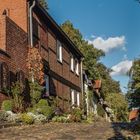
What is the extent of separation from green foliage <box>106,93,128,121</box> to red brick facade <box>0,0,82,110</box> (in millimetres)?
24724

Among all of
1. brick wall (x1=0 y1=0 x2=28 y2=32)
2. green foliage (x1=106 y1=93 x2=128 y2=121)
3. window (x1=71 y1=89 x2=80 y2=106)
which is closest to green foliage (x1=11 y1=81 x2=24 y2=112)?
brick wall (x1=0 y1=0 x2=28 y2=32)

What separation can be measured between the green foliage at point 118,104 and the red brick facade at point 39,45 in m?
24.7

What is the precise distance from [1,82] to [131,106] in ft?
134

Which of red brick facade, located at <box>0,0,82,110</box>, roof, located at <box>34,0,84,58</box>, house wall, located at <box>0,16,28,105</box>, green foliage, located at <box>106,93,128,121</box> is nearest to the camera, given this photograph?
house wall, located at <box>0,16,28,105</box>

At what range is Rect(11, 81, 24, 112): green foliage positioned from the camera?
19719mm

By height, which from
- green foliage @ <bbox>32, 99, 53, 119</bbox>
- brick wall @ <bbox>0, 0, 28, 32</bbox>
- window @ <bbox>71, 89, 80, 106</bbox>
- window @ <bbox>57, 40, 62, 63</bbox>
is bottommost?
green foliage @ <bbox>32, 99, 53, 119</bbox>

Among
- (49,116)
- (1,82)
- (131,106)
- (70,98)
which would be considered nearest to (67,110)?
(70,98)

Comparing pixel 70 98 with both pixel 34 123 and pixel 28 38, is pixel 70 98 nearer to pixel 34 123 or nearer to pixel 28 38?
pixel 28 38

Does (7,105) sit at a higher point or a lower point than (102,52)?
lower

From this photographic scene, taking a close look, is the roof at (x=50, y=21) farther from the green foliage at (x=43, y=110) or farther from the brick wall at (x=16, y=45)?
the green foliage at (x=43, y=110)

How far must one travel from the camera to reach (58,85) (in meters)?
29.0

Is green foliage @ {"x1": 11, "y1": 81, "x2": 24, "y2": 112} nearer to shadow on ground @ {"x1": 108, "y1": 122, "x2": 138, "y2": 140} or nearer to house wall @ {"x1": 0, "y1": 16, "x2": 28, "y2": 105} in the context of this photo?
house wall @ {"x1": 0, "y1": 16, "x2": 28, "y2": 105}

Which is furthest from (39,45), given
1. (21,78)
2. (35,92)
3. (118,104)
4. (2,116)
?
(118,104)

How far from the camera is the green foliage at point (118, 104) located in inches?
2377
